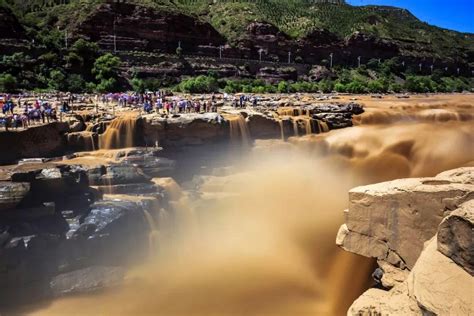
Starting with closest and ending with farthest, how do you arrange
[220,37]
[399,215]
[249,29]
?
1. [399,215]
2. [220,37]
3. [249,29]

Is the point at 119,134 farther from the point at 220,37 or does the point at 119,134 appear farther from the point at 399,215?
the point at 220,37

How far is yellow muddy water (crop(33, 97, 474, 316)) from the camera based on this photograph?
13.3 meters

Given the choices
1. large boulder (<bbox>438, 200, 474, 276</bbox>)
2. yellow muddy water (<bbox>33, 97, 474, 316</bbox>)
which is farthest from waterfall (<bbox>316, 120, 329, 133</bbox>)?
large boulder (<bbox>438, 200, 474, 276</bbox>)

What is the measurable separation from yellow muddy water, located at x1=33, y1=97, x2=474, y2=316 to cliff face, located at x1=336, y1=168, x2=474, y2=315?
2.21 m

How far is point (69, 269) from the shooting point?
1609 centimetres

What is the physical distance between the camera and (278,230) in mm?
18906

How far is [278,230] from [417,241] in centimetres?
995

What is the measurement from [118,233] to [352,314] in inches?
459

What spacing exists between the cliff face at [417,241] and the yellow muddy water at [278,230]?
2209mm

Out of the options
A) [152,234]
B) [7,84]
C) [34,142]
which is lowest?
[152,234]

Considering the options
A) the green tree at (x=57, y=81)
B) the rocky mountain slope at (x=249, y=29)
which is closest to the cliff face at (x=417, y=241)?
the green tree at (x=57, y=81)

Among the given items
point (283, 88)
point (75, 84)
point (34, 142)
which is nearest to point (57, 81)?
point (75, 84)

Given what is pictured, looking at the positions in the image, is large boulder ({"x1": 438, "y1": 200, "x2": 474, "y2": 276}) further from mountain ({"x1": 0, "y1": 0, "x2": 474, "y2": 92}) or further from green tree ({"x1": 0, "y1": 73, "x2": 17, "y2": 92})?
mountain ({"x1": 0, "y1": 0, "x2": 474, "y2": 92})

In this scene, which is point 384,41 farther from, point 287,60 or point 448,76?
point 287,60
